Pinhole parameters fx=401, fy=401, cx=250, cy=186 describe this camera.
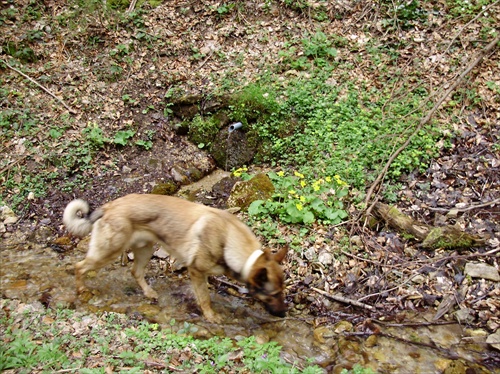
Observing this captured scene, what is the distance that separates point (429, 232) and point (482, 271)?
2.96ft

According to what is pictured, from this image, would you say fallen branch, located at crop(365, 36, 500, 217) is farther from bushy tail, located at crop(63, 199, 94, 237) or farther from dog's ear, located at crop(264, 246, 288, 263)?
bushy tail, located at crop(63, 199, 94, 237)

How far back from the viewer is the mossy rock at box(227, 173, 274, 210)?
7.12 metres

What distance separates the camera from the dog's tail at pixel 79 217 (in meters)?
5.46

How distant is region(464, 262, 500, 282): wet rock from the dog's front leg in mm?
3654

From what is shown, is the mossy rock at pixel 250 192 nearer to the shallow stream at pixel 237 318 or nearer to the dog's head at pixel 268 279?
the shallow stream at pixel 237 318

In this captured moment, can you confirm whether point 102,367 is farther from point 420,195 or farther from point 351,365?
point 420,195

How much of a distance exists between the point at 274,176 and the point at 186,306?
291cm

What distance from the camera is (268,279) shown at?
4.73 metres

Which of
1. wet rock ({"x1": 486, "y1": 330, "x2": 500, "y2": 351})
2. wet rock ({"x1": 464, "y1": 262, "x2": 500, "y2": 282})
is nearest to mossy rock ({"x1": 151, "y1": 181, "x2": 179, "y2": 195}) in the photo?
wet rock ({"x1": 464, "y1": 262, "x2": 500, "y2": 282})

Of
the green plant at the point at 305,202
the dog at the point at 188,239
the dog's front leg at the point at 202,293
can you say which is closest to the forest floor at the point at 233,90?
the green plant at the point at 305,202

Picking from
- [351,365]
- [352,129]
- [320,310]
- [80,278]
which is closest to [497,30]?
[352,129]

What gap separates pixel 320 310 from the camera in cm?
568

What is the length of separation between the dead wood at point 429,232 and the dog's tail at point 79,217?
14.6 feet

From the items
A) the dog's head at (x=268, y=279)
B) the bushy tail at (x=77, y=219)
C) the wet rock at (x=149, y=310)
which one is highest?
the bushy tail at (x=77, y=219)
